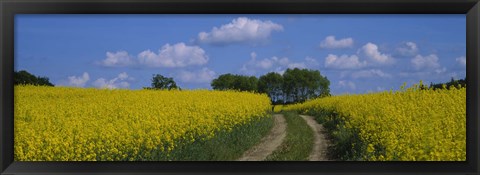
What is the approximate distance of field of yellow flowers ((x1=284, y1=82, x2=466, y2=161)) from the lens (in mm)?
4836

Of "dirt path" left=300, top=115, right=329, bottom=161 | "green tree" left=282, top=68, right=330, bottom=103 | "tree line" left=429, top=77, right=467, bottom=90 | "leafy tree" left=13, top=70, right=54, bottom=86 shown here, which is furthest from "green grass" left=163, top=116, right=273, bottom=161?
"tree line" left=429, top=77, right=467, bottom=90

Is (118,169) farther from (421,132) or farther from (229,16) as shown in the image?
(421,132)

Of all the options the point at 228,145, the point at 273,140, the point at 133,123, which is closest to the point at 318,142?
the point at 273,140

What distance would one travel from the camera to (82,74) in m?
5.21

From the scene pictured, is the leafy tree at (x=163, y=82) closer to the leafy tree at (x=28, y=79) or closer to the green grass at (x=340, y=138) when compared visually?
the leafy tree at (x=28, y=79)

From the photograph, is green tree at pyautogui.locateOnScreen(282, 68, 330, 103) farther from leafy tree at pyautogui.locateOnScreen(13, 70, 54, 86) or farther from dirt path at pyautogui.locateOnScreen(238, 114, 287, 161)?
leafy tree at pyautogui.locateOnScreen(13, 70, 54, 86)

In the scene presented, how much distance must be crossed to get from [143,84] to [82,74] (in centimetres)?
57

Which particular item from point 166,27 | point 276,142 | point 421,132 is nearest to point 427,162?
point 421,132

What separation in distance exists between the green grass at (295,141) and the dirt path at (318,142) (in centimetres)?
4

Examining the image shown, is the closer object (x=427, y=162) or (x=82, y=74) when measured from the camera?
(x=427, y=162)

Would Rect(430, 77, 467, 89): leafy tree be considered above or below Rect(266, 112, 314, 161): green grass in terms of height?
above

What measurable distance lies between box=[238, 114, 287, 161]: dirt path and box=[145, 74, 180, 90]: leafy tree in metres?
0.97

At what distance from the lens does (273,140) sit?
18.3 feet

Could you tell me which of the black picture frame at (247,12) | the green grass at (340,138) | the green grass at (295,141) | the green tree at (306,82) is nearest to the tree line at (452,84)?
the black picture frame at (247,12)
